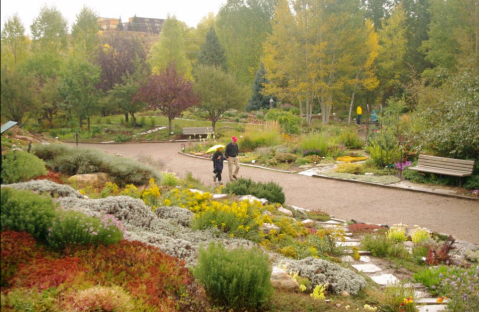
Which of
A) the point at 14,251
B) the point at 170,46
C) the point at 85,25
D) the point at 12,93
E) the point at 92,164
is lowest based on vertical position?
the point at 92,164

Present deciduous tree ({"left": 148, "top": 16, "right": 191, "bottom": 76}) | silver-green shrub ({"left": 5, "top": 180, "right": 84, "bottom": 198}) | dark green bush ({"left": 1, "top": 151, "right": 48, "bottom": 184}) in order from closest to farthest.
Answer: silver-green shrub ({"left": 5, "top": 180, "right": 84, "bottom": 198}) → dark green bush ({"left": 1, "top": 151, "right": 48, "bottom": 184}) → deciduous tree ({"left": 148, "top": 16, "right": 191, "bottom": 76})

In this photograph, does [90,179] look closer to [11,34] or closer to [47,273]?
[47,273]

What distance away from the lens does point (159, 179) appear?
9.61 metres

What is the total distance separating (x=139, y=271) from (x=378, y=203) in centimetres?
826

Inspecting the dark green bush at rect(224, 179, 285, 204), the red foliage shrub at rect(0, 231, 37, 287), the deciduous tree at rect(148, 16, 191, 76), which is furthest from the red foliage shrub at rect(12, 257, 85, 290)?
the deciduous tree at rect(148, 16, 191, 76)

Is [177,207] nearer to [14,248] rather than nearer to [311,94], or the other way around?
[14,248]

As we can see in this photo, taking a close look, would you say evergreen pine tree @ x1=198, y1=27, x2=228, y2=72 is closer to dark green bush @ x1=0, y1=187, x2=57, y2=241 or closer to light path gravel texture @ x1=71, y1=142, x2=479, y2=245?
light path gravel texture @ x1=71, y1=142, x2=479, y2=245

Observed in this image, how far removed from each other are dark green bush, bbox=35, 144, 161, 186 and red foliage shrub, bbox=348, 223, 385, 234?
4.37 meters

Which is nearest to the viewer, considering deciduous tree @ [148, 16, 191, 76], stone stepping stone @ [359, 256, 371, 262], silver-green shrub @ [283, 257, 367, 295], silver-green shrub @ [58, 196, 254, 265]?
silver-green shrub @ [283, 257, 367, 295]

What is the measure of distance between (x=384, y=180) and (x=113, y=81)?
23.6m

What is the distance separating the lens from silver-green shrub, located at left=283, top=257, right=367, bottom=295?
490 cm

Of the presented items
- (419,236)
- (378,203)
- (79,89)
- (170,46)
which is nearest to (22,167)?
(419,236)

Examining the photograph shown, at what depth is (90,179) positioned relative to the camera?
27.8 ft

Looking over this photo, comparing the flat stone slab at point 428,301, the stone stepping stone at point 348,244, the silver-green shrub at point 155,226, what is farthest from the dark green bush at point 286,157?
the flat stone slab at point 428,301
